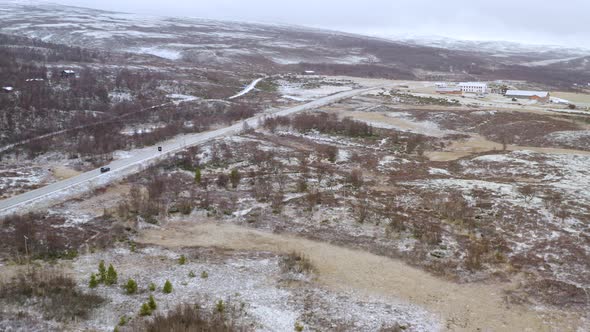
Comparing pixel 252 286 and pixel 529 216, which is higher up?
pixel 529 216

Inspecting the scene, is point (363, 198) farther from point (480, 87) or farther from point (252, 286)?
point (480, 87)

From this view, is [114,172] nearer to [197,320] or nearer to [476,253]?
[197,320]

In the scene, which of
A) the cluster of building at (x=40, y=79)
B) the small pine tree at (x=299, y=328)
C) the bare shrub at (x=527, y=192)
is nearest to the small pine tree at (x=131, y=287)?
the small pine tree at (x=299, y=328)

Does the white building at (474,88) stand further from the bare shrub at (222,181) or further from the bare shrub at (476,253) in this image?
the bare shrub at (476,253)

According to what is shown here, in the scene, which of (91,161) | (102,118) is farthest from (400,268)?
(102,118)

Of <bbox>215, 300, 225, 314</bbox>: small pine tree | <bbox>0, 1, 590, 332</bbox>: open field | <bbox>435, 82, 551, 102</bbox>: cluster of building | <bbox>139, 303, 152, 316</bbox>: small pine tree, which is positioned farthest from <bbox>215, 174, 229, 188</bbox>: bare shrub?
<bbox>435, 82, 551, 102</bbox>: cluster of building

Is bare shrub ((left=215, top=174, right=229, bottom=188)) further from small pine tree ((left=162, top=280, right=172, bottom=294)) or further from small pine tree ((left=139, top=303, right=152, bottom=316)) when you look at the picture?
small pine tree ((left=139, top=303, right=152, bottom=316))

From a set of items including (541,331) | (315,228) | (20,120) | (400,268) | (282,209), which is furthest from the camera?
(20,120)
